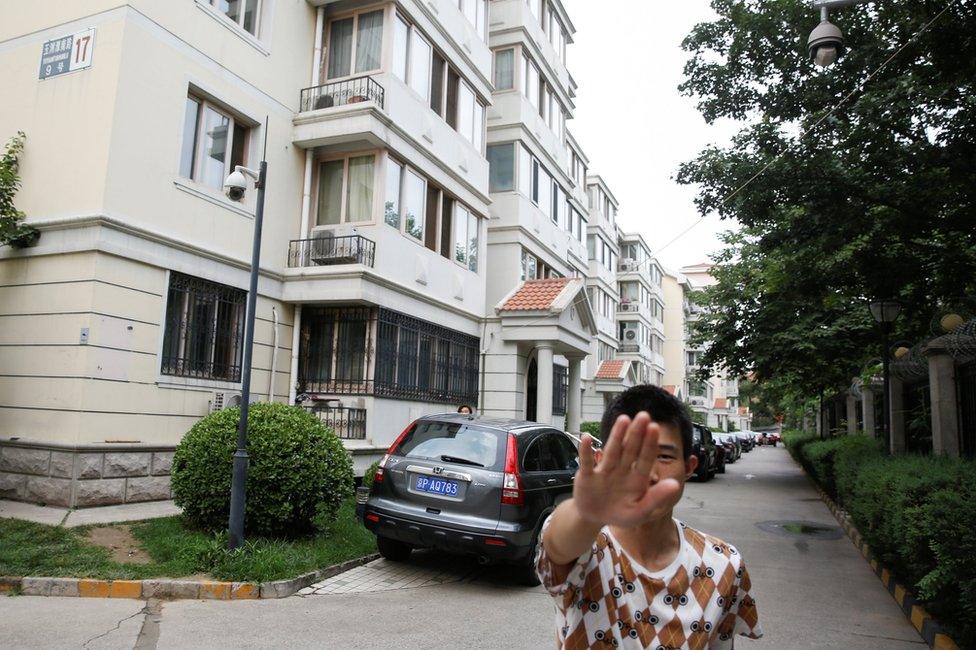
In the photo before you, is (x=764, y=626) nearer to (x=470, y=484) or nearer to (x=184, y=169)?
(x=470, y=484)

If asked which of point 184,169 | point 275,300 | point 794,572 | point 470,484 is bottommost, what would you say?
point 794,572

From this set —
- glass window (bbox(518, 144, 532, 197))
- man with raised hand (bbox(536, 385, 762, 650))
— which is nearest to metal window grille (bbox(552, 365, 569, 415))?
glass window (bbox(518, 144, 532, 197))

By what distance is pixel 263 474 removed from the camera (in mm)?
8031

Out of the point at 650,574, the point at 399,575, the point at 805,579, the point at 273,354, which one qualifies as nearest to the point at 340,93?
the point at 273,354

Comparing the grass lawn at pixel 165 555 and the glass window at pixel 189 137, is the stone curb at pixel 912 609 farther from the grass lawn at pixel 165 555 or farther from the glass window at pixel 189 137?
the glass window at pixel 189 137

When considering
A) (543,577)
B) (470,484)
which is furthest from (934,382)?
(543,577)

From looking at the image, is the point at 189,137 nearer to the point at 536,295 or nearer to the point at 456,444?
the point at 456,444

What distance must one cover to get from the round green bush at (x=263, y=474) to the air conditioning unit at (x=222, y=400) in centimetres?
346

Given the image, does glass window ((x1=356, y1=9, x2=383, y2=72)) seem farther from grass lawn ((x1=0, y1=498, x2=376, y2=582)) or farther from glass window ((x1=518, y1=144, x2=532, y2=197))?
grass lawn ((x1=0, y1=498, x2=376, y2=582))

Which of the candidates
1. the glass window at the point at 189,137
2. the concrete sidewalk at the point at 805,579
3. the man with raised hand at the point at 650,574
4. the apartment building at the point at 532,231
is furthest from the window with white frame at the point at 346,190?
the man with raised hand at the point at 650,574

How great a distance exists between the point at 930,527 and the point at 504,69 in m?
19.1

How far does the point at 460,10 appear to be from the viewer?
18188 millimetres

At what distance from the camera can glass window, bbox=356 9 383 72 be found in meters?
14.8

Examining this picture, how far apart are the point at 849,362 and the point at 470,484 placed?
18.0m
